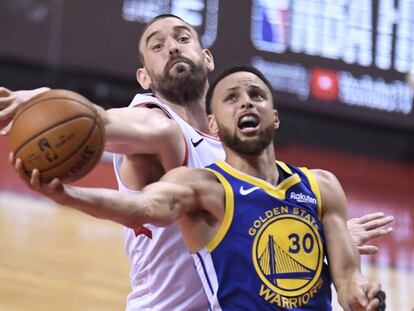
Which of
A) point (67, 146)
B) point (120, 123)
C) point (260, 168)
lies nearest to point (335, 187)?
point (260, 168)

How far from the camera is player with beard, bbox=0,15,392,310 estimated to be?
3.61m

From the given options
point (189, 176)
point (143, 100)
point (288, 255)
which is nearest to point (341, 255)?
point (288, 255)

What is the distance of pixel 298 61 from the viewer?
984cm

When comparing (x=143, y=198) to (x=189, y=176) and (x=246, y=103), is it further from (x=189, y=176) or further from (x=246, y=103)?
(x=246, y=103)

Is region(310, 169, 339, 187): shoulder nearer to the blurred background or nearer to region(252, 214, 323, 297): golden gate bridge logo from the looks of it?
region(252, 214, 323, 297): golden gate bridge logo

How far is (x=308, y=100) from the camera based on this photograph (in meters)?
10.0

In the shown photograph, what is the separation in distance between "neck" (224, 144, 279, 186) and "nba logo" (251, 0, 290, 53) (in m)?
6.20

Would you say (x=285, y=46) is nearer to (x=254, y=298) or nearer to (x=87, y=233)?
(x=87, y=233)

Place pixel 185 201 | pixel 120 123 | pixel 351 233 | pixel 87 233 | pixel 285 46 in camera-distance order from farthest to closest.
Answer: pixel 285 46 < pixel 87 233 < pixel 351 233 < pixel 120 123 < pixel 185 201

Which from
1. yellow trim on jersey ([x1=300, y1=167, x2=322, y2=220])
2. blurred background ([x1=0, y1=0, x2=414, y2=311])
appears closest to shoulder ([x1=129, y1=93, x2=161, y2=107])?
yellow trim on jersey ([x1=300, y1=167, x2=322, y2=220])

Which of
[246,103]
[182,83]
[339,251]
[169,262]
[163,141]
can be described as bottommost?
[169,262]

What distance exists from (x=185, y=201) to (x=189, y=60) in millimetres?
1076

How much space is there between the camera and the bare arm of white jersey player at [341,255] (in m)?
3.37

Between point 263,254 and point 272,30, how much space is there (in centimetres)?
658
